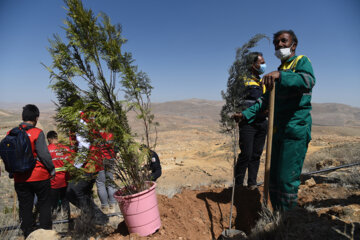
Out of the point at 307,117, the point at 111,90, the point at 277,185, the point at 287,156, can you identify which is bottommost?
the point at 277,185

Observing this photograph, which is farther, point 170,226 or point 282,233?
point 170,226

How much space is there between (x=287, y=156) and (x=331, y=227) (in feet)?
2.29

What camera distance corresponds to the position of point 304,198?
→ 3.25 metres

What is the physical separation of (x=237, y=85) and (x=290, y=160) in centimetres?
110

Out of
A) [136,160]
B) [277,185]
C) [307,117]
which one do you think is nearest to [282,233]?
[277,185]

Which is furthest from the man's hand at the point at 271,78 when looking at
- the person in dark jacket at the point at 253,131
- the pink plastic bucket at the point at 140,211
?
the pink plastic bucket at the point at 140,211

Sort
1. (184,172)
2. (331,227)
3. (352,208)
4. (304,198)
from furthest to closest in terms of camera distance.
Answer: (184,172) < (304,198) < (352,208) < (331,227)

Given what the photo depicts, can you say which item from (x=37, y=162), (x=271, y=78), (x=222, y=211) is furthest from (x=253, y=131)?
(x=37, y=162)

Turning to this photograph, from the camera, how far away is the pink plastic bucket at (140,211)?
8.04 feet

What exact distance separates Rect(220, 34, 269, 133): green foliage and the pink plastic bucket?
1378 millimetres

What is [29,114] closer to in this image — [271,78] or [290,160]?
[271,78]

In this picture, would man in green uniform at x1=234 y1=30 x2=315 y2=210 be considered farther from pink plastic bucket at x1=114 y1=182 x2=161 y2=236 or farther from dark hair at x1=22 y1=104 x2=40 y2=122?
dark hair at x1=22 y1=104 x2=40 y2=122

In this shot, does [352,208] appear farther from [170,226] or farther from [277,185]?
[170,226]

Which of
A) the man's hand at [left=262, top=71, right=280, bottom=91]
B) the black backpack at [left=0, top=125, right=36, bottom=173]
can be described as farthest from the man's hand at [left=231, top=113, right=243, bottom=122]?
the black backpack at [left=0, top=125, right=36, bottom=173]
